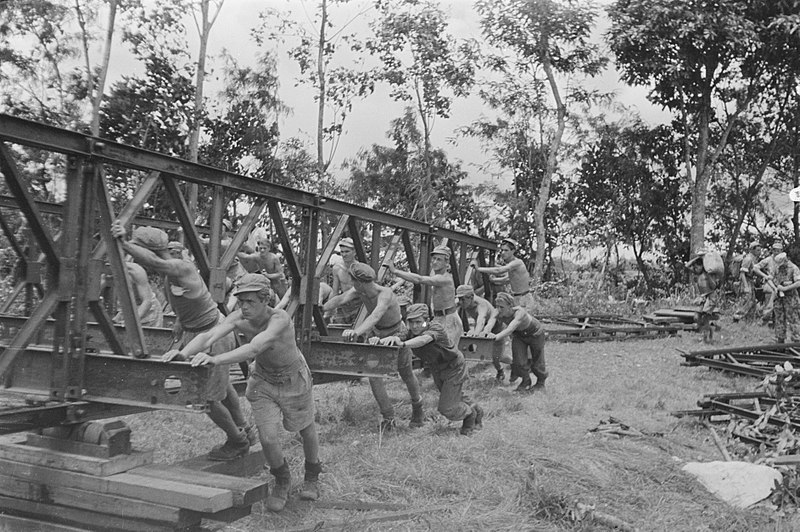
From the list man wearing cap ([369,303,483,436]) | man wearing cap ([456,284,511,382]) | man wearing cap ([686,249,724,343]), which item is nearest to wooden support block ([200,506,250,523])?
man wearing cap ([369,303,483,436])

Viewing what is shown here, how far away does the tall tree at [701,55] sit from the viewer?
65.0 feet

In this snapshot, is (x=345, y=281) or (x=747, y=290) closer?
(x=345, y=281)

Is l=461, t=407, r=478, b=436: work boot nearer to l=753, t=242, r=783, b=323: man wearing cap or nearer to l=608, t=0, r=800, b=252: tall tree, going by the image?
l=753, t=242, r=783, b=323: man wearing cap

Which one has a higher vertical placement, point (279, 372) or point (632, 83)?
point (632, 83)

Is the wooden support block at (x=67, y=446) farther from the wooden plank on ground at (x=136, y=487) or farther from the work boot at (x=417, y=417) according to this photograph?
the work boot at (x=417, y=417)

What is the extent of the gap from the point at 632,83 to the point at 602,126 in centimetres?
289

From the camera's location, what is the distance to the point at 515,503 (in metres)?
5.60

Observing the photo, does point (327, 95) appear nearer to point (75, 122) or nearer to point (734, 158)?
point (75, 122)

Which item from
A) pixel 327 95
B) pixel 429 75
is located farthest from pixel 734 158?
pixel 327 95

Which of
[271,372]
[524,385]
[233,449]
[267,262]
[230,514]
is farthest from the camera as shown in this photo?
[524,385]

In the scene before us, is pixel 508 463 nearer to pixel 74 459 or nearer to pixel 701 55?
pixel 74 459

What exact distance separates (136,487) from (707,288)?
1373 cm

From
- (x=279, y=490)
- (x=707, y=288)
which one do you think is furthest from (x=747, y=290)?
(x=279, y=490)

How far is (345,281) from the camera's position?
1016cm
